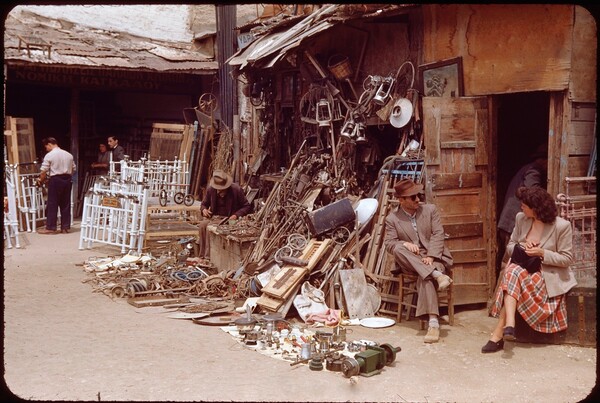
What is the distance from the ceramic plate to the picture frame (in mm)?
3014

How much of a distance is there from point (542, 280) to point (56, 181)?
10874mm

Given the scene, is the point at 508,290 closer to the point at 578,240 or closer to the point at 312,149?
the point at 578,240

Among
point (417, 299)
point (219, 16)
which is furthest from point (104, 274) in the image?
point (219, 16)

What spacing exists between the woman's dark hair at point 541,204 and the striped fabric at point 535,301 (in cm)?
57

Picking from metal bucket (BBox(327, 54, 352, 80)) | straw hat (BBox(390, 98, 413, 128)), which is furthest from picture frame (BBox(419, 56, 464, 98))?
metal bucket (BBox(327, 54, 352, 80))

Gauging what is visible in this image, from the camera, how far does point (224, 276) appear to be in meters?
9.59

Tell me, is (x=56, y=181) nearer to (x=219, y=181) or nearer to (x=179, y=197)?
(x=179, y=197)

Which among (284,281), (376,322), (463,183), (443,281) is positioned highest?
(463,183)

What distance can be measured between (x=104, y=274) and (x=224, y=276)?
213cm

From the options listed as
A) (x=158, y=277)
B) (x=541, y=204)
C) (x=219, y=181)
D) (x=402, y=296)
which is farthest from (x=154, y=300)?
(x=541, y=204)

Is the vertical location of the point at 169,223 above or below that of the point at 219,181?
below

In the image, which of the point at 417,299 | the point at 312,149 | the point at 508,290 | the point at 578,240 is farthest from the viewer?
the point at 312,149

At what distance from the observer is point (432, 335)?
279 inches

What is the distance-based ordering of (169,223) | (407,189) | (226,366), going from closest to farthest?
(226,366) → (407,189) → (169,223)
